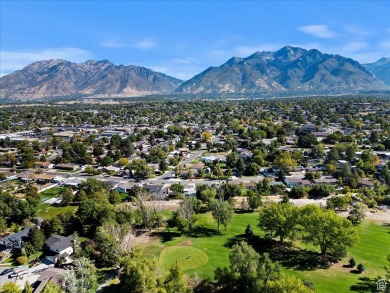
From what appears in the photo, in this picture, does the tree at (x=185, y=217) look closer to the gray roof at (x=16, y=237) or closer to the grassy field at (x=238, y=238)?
the grassy field at (x=238, y=238)

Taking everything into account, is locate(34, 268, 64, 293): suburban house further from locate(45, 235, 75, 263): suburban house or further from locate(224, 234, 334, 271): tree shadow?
locate(224, 234, 334, 271): tree shadow

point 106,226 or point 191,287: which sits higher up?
point 106,226

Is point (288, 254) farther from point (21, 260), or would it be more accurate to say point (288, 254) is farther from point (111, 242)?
point (21, 260)

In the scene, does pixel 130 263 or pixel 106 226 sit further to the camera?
pixel 106 226

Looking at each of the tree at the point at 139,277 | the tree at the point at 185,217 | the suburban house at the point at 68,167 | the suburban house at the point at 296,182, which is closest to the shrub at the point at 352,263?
the tree at the point at 185,217

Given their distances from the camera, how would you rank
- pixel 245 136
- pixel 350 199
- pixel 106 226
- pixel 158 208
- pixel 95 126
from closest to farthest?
1. pixel 106 226
2. pixel 158 208
3. pixel 350 199
4. pixel 245 136
5. pixel 95 126

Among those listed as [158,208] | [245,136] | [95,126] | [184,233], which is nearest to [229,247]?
[184,233]

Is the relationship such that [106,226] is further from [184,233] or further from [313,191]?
[313,191]

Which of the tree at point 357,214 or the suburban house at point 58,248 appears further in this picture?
the tree at point 357,214
